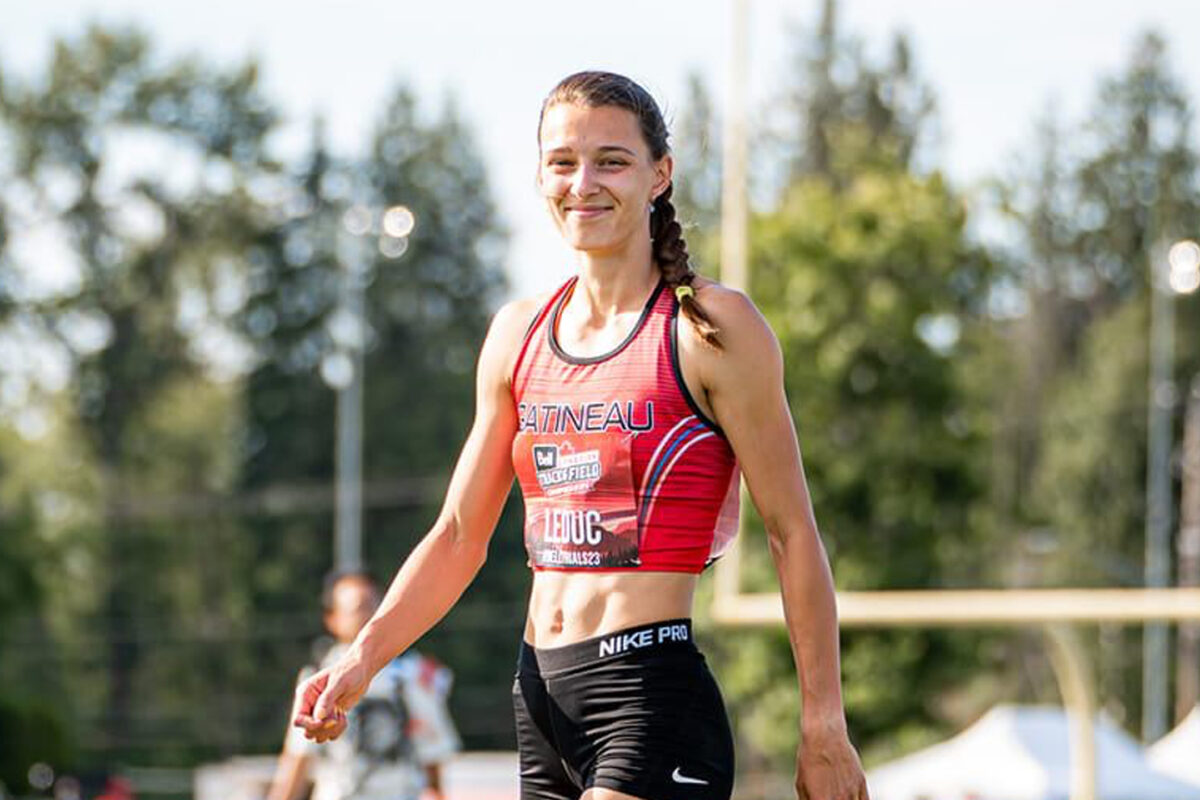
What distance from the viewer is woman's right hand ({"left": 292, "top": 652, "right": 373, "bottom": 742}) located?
4.76 metres

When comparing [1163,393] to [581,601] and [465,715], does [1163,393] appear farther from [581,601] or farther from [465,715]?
[581,601]

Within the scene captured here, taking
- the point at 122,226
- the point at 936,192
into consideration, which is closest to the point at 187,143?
the point at 122,226

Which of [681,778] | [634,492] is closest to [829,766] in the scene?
[681,778]

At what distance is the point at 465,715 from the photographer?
6134cm

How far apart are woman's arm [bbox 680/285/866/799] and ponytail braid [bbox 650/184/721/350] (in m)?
0.03

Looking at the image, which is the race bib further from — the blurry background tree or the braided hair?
the blurry background tree

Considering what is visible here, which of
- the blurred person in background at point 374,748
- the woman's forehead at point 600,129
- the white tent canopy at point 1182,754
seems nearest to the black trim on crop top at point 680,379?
the woman's forehead at point 600,129

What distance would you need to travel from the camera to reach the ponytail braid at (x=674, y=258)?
15.0 feet

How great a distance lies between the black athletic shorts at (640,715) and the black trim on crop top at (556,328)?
A: 52cm

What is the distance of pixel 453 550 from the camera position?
501cm

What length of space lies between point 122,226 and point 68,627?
989 centimetres

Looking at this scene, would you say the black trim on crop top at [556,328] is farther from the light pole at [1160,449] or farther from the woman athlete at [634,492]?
the light pole at [1160,449]

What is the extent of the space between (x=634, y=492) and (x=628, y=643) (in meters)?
0.28

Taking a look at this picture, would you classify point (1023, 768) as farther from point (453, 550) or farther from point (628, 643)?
point (628, 643)
